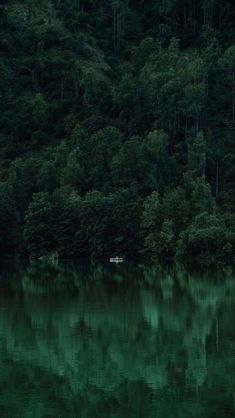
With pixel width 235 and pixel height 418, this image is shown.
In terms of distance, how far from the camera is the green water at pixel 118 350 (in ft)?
94.6

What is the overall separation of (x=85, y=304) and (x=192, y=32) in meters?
94.1

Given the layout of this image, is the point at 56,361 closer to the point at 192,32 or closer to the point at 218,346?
the point at 218,346

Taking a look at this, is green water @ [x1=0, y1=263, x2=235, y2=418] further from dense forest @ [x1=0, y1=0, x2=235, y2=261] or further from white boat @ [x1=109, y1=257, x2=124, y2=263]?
dense forest @ [x1=0, y1=0, x2=235, y2=261]

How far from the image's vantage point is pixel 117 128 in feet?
364

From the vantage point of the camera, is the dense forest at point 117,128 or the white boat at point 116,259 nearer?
the white boat at point 116,259

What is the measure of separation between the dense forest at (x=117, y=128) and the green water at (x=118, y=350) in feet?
92.7

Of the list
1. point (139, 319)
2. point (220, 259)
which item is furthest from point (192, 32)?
point (139, 319)

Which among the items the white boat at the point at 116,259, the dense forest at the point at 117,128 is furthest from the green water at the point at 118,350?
the dense forest at the point at 117,128

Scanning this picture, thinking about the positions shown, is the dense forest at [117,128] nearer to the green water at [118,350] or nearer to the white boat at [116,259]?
the white boat at [116,259]

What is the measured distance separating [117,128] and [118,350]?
7532 cm

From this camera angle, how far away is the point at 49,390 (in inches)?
1200

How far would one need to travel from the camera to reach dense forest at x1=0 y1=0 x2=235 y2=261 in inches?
3585

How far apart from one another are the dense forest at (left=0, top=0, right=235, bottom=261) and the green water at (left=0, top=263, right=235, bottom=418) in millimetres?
28241

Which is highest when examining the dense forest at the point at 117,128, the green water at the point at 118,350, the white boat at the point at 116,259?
the dense forest at the point at 117,128
